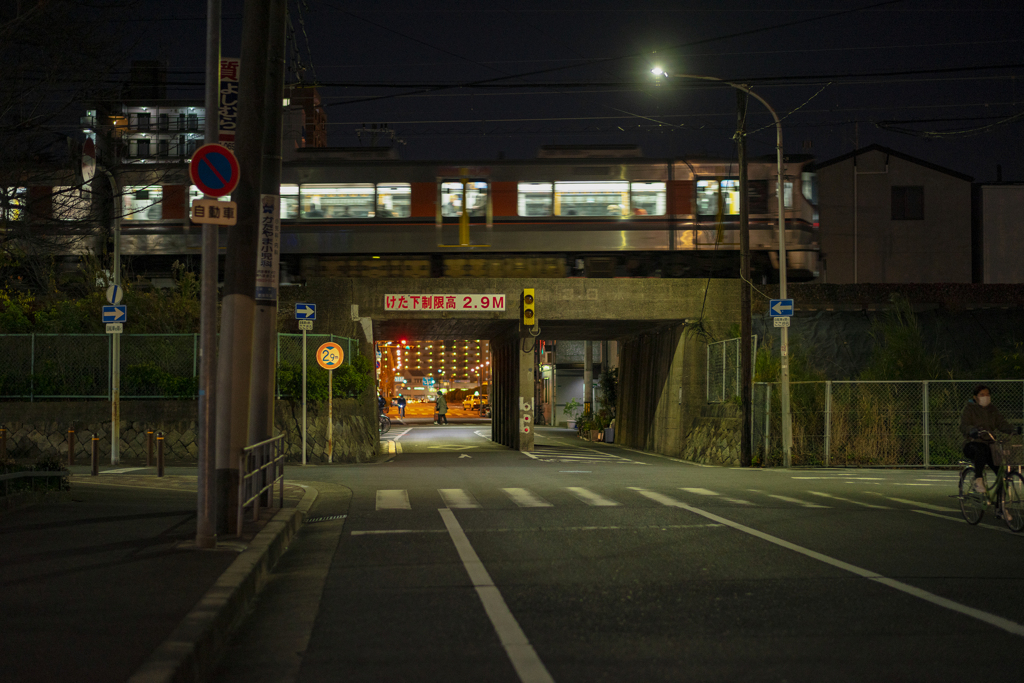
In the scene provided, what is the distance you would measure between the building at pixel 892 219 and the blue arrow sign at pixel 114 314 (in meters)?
36.5

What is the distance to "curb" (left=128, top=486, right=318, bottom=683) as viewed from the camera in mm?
4836

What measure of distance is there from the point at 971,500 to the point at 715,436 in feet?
46.8

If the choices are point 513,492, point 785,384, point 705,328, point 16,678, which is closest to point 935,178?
point 705,328

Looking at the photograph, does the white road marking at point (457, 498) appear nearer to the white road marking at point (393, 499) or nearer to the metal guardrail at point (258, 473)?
the white road marking at point (393, 499)

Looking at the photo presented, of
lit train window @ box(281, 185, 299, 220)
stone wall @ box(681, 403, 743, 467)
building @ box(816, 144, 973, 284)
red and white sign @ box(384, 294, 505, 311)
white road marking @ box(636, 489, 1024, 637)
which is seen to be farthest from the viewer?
building @ box(816, 144, 973, 284)

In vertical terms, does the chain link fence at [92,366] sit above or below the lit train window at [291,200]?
below

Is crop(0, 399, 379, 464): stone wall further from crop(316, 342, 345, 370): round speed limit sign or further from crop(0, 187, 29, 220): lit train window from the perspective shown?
crop(0, 187, 29, 220): lit train window

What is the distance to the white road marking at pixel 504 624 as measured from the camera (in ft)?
17.2

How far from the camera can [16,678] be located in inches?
185

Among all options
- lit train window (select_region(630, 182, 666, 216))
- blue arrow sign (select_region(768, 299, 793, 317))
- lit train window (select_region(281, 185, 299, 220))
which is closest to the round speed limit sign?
lit train window (select_region(281, 185, 299, 220))

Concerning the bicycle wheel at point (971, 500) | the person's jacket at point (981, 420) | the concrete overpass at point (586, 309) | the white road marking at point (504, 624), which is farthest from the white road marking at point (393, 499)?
the concrete overpass at point (586, 309)

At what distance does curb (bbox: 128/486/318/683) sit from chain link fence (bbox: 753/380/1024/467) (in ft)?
55.4

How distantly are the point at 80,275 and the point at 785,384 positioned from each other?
68.8 feet

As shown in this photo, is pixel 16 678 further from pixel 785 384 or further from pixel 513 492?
pixel 785 384
